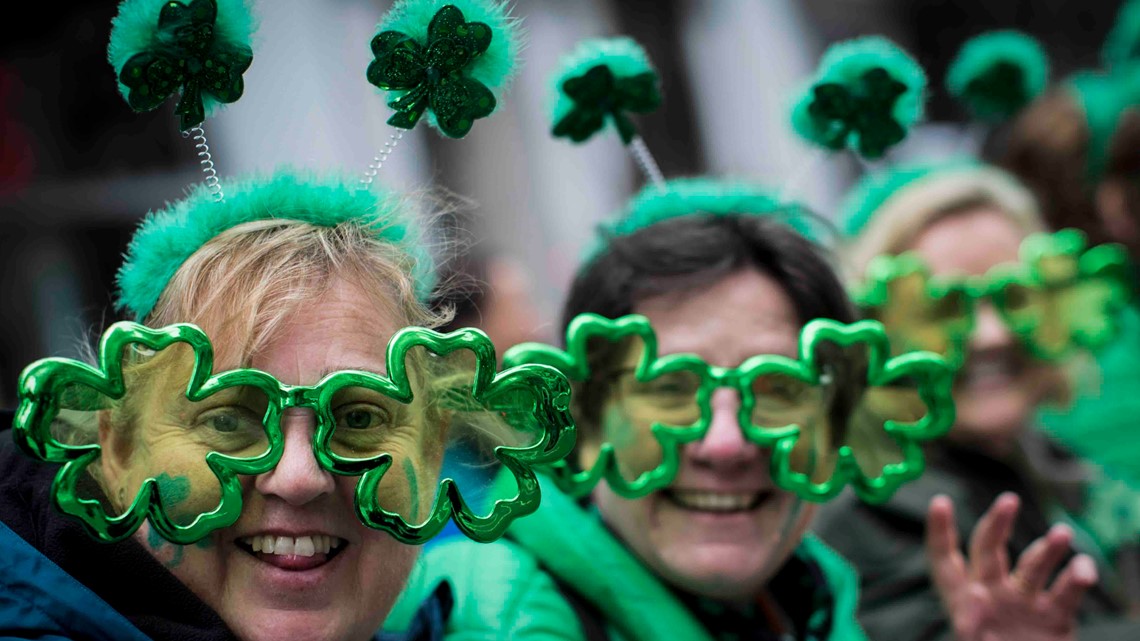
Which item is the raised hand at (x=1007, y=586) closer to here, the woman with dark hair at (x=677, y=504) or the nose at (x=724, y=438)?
the woman with dark hair at (x=677, y=504)

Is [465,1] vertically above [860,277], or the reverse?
[465,1]

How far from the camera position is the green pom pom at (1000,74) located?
281 cm

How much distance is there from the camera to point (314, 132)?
5031 millimetres

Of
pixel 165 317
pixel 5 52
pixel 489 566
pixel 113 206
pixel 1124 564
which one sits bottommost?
pixel 1124 564

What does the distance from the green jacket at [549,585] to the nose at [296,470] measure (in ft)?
1.58

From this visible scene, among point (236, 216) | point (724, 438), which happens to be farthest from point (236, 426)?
point (724, 438)

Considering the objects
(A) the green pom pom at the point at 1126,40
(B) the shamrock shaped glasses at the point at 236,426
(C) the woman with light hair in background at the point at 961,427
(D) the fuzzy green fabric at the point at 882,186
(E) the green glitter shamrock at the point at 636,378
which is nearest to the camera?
(B) the shamrock shaped glasses at the point at 236,426

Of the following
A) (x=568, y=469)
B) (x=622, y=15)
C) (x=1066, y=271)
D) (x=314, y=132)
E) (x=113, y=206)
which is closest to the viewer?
(x=568, y=469)

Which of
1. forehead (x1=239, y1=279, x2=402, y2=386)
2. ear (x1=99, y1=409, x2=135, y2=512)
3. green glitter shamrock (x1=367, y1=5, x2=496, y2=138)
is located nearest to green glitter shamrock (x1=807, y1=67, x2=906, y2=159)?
green glitter shamrock (x1=367, y1=5, x2=496, y2=138)

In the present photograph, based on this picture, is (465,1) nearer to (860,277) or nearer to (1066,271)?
(860,277)

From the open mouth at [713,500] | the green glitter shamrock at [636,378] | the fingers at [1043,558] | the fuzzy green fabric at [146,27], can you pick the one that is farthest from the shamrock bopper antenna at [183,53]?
the fingers at [1043,558]

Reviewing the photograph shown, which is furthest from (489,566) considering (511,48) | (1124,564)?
(1124,564)

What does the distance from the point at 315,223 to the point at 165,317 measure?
0.20m

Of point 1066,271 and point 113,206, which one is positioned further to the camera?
point 113,206
